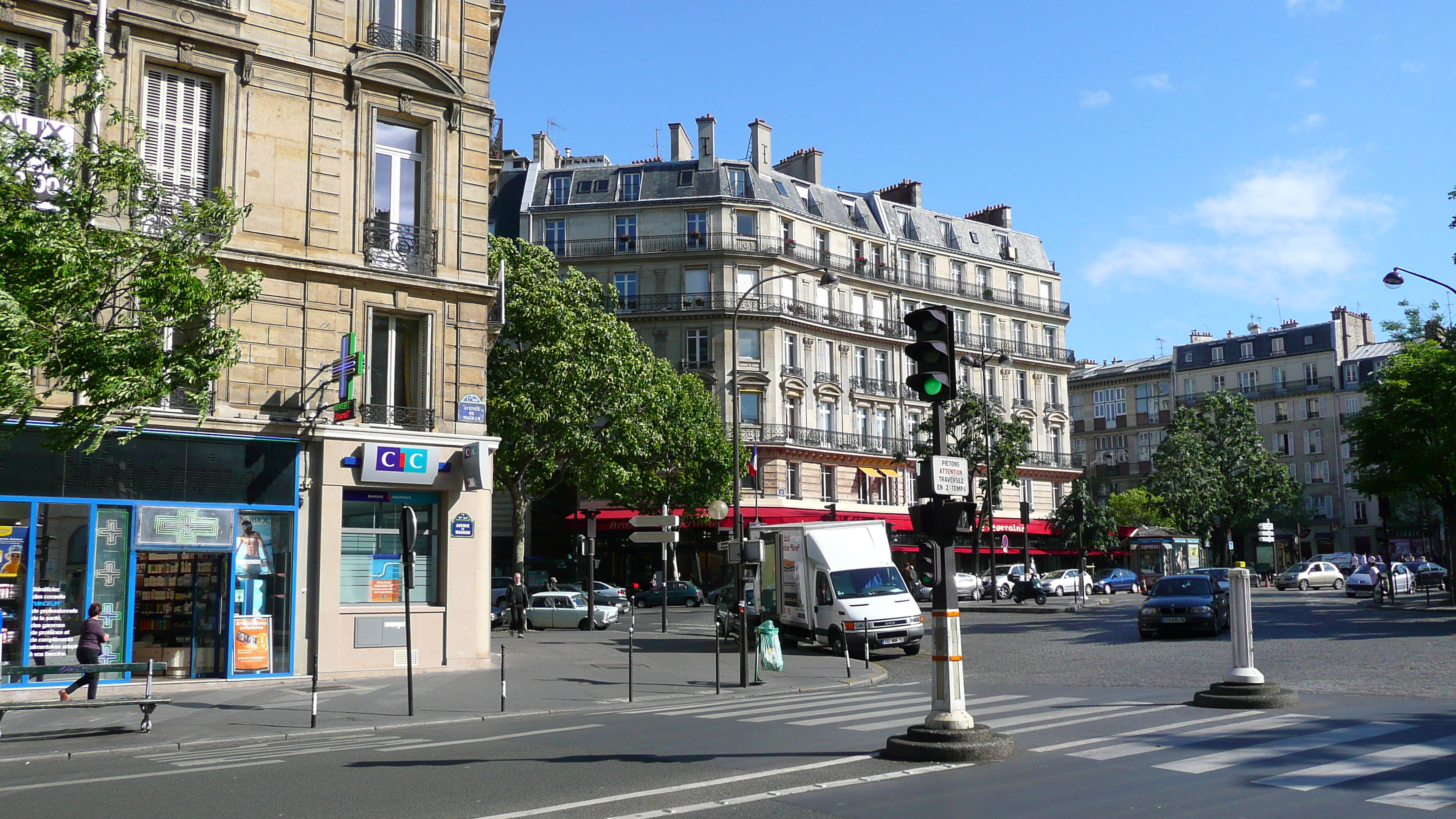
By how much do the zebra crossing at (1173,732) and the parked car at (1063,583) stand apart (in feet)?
126

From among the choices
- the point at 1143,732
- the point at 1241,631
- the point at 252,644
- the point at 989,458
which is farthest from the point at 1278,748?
the point at 989,458

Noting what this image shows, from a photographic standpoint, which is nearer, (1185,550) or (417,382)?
(417,382)

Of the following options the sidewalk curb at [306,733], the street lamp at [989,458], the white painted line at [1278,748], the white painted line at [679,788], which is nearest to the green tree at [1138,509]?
the street lamp at [989,458]

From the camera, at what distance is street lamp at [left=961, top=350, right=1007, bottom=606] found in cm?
4325

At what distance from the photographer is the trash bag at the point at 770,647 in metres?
20.2

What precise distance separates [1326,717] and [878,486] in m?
49.8

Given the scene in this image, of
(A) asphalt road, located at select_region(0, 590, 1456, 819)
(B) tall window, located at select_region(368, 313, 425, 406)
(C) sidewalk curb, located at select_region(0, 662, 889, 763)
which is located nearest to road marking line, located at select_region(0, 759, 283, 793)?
(A) asphalt road, located at select_region(0, 590, 1456, 819)

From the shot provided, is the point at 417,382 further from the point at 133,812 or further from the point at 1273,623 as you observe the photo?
the point at 1273,623

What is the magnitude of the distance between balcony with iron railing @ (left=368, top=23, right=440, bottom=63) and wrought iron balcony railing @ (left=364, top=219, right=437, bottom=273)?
10.2 ft

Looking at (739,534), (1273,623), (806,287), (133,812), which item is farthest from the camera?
(806,287)

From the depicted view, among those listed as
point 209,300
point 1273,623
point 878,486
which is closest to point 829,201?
point 878,486

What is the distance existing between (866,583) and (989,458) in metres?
20.3

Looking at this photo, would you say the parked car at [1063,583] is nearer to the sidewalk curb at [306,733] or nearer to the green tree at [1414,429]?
the green tree at [1414,429]

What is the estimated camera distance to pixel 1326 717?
12.2 meters
